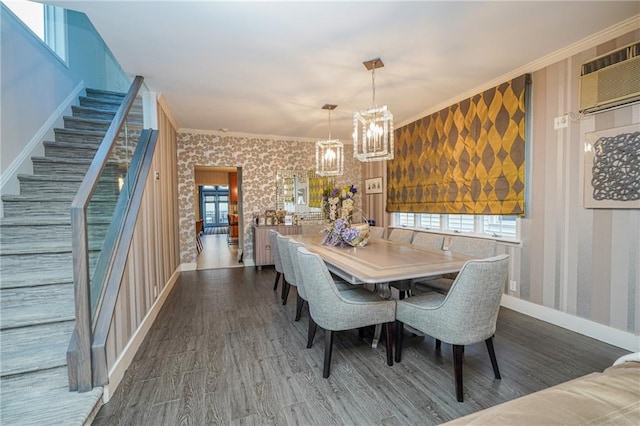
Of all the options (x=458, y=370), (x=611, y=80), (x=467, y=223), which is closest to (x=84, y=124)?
(x=458, y=370)

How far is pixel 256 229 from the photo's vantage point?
5301 millimetres

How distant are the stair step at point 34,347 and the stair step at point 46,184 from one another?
1.39 metres

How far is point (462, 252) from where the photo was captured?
2801 millimetres

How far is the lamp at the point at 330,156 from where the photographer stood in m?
3.92

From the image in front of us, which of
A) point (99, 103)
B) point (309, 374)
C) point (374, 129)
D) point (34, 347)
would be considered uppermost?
point (99, 103)

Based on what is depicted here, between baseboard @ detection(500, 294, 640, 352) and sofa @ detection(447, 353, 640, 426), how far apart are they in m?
2.17

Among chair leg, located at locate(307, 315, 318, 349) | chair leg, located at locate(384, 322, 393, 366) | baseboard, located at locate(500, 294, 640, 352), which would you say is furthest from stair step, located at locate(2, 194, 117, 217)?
baseboard, located at locate(500, 294, 640, 352)

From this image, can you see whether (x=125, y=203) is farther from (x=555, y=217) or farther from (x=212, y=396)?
(x=555, y=217)

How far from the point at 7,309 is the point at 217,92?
9.45ft

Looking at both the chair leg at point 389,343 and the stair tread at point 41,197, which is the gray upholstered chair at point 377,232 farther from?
the stair tread at point 41,197

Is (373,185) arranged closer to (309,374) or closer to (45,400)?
(309,374)

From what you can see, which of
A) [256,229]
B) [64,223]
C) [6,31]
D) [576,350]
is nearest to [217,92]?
[6,31]

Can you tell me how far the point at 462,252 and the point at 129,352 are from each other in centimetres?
309

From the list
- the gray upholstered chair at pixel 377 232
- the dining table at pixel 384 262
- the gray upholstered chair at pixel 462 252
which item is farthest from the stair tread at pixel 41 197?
the gray upholstered chair at pixel 377 232
